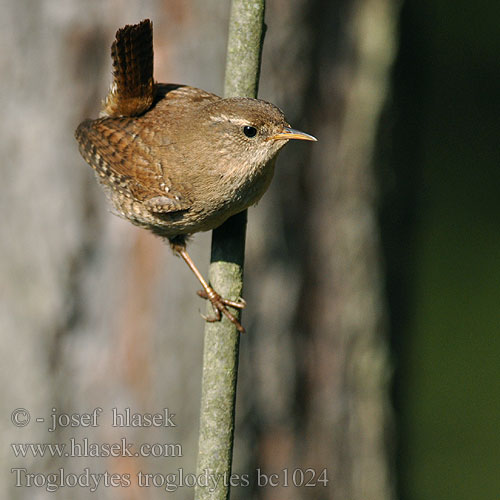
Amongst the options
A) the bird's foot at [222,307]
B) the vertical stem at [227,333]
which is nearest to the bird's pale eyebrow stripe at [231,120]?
the vertical stem at [227,333]

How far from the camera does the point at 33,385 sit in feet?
12.7

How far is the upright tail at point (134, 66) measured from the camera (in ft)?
7.93

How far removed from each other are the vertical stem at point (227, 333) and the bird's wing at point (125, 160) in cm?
52

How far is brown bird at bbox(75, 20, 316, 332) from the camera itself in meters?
2.27

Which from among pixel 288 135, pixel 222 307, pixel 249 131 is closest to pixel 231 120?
pixel 249 131

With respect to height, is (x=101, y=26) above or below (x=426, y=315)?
above

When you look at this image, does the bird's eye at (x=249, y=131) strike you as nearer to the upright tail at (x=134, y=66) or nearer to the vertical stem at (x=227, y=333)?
the vertical stem at (x=227, y=333)

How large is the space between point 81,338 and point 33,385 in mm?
352

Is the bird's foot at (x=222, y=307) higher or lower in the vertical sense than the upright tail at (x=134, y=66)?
lower

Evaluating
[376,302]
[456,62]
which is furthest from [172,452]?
[456,62]

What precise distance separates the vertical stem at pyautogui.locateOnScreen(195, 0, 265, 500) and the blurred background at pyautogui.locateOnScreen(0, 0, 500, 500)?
183cm

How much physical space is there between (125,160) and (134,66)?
342mm

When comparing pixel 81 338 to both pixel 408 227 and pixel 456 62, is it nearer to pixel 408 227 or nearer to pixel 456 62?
pixel 408 227

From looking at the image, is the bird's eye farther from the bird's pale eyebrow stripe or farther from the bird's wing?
the bird's wing
